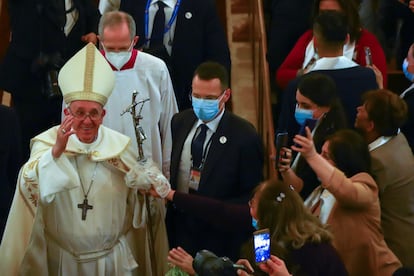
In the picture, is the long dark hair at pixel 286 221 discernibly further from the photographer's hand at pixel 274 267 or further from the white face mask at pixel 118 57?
the white face mask at pixel 118 57

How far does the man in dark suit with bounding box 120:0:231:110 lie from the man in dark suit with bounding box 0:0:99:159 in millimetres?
371

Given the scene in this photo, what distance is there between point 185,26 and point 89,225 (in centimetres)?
226

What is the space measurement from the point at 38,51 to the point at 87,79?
1.61 m

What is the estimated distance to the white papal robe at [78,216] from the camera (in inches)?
236

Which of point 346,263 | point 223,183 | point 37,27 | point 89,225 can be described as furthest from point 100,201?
point 37,27

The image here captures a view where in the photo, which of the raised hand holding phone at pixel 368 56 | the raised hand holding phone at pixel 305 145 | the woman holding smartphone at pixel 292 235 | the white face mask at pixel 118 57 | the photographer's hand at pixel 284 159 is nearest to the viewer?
the woman holding smartphone at pixel 292 235

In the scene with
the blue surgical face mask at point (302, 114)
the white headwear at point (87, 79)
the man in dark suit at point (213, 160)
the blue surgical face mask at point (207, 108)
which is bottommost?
the man in dark suit at point (213, 160)

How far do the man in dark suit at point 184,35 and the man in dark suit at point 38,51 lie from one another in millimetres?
371

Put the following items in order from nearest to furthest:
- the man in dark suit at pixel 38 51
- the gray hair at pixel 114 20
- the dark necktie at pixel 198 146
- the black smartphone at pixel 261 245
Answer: the black smartphone at pixel 261 245 → the dark necktie at pixel 198 146 → the gray hair at pixel 114 20 → the man in dark suit at pixel 38 51

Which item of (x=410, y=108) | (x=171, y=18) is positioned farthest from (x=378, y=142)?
(x=171, y=18)

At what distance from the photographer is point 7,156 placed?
6.40m

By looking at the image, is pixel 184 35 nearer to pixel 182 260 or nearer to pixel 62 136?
pixel 62 136

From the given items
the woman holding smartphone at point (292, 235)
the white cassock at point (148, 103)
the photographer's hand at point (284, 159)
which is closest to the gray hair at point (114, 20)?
the white cassock at point (148, 103)

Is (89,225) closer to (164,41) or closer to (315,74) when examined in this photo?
(315,74)
